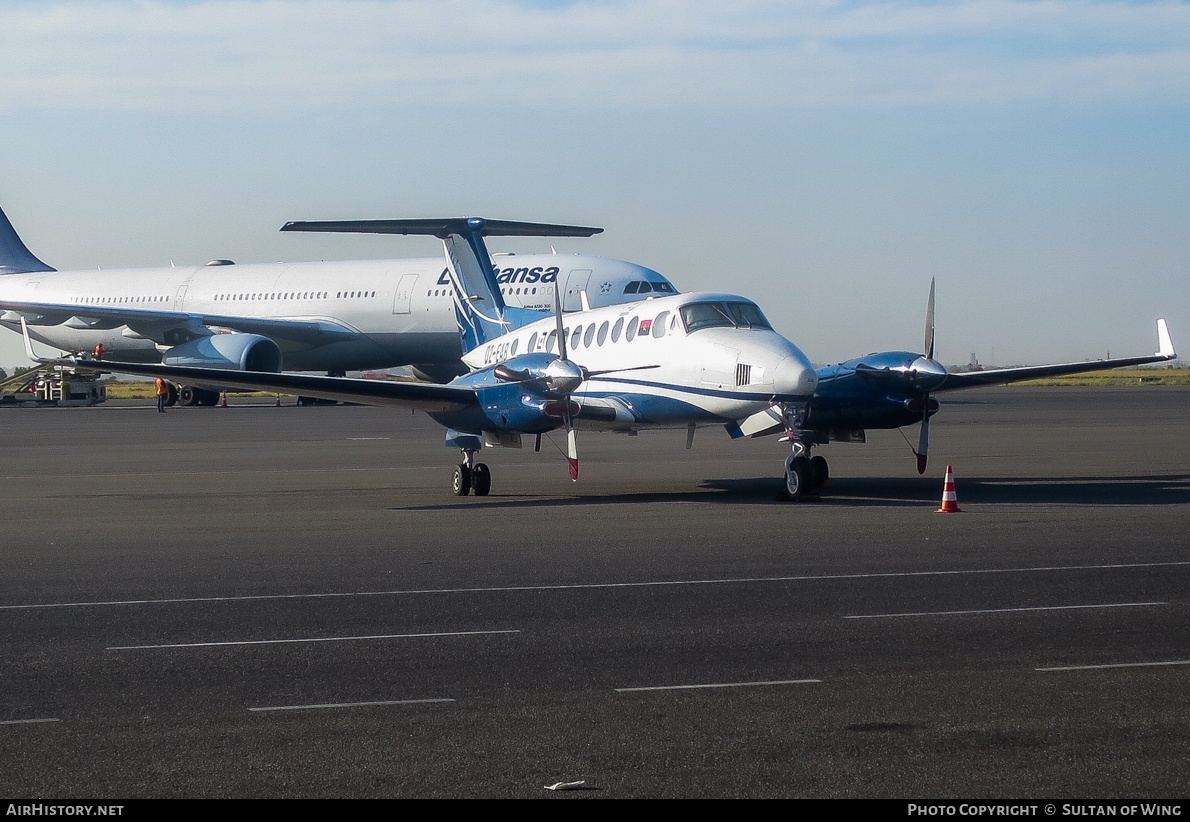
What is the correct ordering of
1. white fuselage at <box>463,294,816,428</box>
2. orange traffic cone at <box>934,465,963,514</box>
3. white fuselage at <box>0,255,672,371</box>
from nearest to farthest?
orange traffic cone at <box>934,465,963,514</box> < white fuselage at <box>463,294,816,428</box> < white fuselage at <box>0,255,672,371</box>

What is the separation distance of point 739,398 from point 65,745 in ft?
39.7

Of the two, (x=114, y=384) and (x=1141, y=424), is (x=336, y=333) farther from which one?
(x=114, y=384)

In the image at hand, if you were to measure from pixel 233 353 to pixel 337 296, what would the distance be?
13.4ft

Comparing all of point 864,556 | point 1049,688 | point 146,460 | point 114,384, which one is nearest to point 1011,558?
point 864,556

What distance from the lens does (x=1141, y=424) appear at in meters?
34.9

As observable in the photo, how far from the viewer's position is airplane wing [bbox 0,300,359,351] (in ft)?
146

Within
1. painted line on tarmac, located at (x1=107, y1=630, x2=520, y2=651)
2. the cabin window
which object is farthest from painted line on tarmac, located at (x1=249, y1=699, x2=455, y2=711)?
the cabin window

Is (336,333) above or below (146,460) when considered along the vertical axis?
above

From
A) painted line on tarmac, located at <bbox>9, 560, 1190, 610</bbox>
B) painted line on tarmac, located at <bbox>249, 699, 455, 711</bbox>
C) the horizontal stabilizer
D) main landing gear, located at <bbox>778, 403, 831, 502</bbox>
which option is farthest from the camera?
the horizontal stabilizer

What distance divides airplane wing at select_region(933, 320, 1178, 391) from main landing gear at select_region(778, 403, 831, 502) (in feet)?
7.72

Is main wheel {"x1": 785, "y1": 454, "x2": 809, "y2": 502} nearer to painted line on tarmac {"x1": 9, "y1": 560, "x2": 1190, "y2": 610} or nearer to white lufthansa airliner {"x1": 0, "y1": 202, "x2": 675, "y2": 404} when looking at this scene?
painted line on tarmac {"x1": 9, "y1": 560, "x2": 1190, "y2": 610}

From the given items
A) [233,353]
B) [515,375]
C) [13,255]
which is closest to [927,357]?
[515,375]

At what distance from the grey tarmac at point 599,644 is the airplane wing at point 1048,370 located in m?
1.74

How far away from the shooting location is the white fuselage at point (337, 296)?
1542 inches
